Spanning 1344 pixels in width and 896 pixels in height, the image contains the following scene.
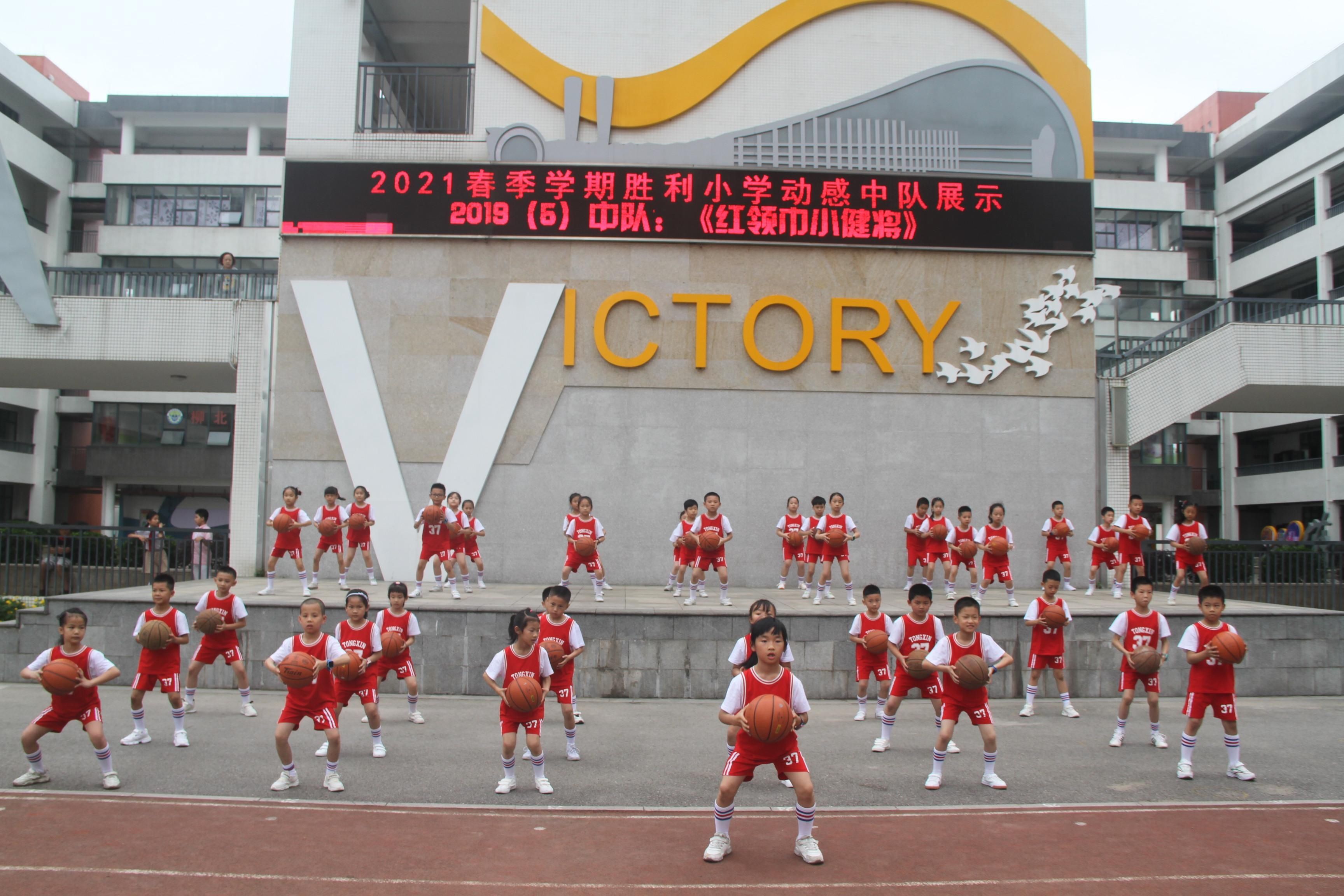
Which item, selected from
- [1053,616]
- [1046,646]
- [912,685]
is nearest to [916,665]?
[912,685]

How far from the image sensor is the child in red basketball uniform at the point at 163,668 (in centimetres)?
984

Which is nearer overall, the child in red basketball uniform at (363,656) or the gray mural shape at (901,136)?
the child in red basketball uniform at (363,656)

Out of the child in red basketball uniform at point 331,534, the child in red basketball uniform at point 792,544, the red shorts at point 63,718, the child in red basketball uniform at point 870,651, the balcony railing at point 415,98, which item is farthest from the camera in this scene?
the balcony railing at point 415,98

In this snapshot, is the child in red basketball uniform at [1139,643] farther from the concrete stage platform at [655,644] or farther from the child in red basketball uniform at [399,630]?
the child in red basketball uniform at [399,630]

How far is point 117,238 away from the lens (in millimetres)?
38969

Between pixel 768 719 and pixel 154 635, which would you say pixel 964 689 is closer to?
pixel 768 719

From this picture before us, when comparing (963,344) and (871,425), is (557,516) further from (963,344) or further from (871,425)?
(963,344)

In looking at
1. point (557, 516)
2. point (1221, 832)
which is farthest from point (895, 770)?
point (557, 516)

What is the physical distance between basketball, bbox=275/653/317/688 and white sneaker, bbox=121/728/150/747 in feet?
9.50

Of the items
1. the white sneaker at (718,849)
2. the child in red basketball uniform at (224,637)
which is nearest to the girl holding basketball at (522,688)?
the white sneaker at (718,849)

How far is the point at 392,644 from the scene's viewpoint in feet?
34.9

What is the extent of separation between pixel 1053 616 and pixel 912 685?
2955 mm

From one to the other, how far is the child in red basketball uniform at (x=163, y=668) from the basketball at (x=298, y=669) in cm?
257

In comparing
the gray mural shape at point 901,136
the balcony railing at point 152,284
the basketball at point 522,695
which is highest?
the gray mural shape at point 901,136
